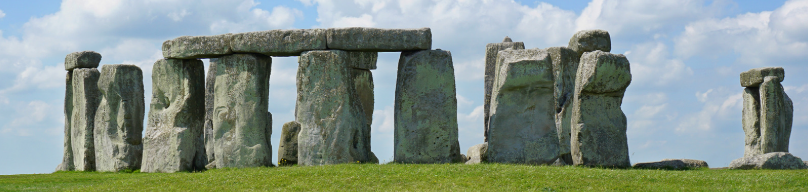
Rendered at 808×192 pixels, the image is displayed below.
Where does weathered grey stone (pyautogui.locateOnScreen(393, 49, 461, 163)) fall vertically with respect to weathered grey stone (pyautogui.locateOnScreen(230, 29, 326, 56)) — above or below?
below

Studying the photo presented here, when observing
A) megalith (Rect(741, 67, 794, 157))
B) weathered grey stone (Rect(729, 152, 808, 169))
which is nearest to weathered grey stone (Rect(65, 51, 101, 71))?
weathered grey stone (Rect(729, 152, 808, 169))

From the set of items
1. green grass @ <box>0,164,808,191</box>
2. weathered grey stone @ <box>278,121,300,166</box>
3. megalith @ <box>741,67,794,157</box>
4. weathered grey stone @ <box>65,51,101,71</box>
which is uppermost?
weathered grey stone @ <box>65,51,101,71</box>

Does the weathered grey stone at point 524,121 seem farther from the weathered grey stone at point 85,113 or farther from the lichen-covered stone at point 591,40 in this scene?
the weathered grey stone at point 85,113

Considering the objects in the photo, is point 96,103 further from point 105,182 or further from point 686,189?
point 686,189

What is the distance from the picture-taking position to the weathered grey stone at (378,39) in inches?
869

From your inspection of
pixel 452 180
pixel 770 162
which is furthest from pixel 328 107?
pixel 770 162

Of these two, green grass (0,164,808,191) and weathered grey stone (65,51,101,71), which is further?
weathered grey stone (65,51,101,71)

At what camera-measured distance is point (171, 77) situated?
2448 centimetres

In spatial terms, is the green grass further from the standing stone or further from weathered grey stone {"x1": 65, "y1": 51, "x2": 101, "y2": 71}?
weathered grey stone {"x1": 65, "y1": 51, "x2": 101, "y2": 71}

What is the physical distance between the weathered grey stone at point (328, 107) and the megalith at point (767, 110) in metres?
13.5

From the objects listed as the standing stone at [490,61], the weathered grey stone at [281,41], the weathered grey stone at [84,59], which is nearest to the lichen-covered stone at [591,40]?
the standing stone at [490,61]

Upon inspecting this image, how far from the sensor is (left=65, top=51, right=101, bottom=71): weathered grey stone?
27.9 metres

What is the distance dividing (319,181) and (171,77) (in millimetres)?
7655

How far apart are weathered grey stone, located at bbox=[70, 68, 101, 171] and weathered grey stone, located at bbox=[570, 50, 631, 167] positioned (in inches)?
572
